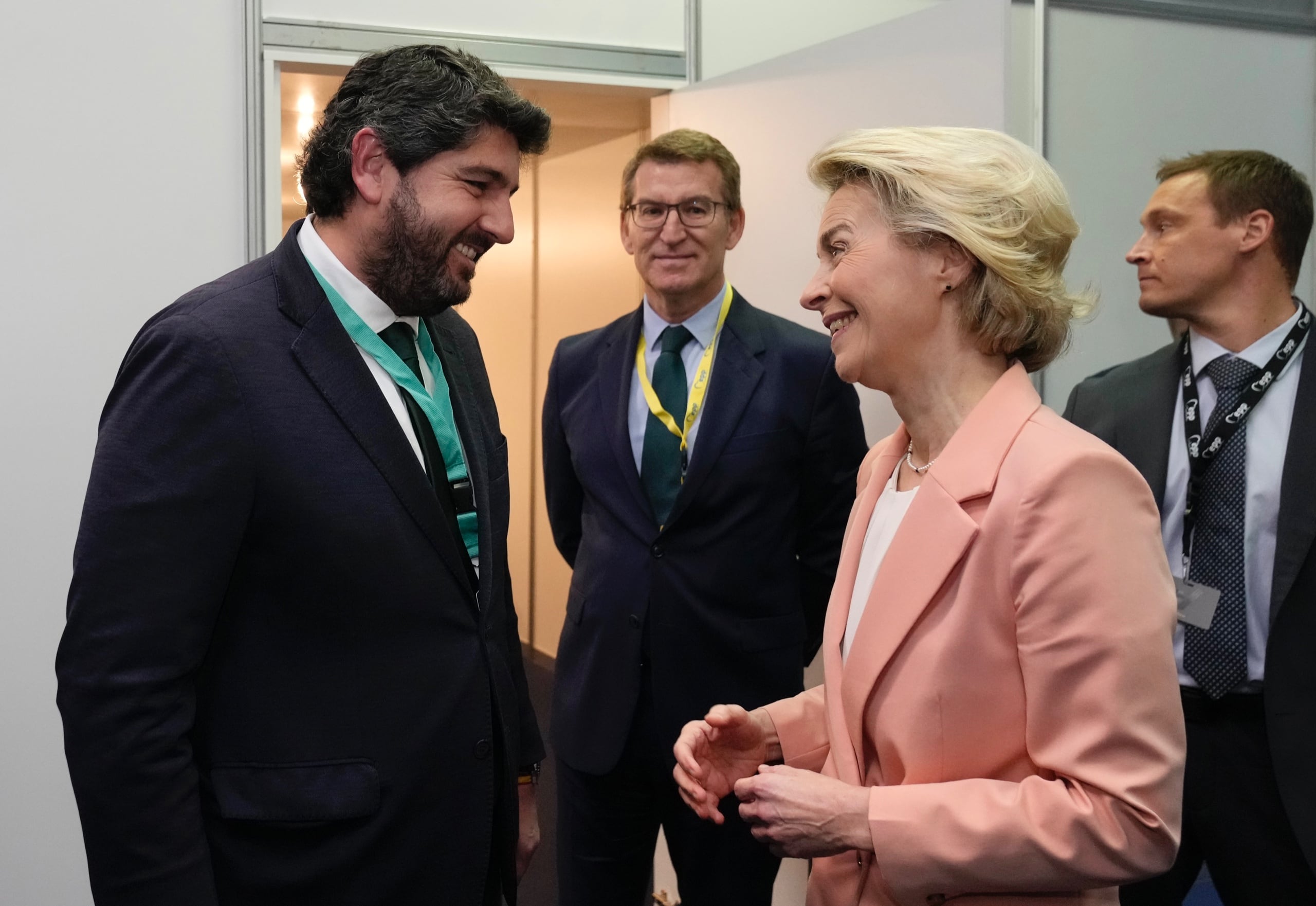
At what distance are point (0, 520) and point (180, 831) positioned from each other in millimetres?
2248

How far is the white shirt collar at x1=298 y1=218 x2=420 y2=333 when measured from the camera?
1.77m

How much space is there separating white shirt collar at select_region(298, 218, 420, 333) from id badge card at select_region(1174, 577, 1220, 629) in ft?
5.82

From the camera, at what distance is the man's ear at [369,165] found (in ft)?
5.93

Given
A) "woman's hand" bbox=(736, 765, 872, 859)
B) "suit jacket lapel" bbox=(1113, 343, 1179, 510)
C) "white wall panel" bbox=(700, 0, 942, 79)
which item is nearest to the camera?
"woman's hand" bbox=(736, 765, 872, 859)

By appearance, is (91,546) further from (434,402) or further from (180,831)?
(434,402)

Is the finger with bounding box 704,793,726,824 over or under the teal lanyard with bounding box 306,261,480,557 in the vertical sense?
under

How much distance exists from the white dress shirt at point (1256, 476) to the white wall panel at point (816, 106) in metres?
0.69

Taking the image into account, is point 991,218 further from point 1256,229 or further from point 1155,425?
point 1256,229

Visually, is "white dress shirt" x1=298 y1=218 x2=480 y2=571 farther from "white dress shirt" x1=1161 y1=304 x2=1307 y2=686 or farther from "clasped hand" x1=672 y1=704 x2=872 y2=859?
"white dress shirt" x1=1161 y1=304 x2=1307 y2=686

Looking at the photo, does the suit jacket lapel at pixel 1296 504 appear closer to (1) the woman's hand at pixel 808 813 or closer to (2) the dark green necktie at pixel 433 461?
(1) the woman's hand at pixel 808 813

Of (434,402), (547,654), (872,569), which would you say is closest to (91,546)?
(434,402)

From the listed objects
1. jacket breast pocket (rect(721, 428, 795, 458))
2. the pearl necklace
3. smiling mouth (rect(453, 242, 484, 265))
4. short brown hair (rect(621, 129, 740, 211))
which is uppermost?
short brown hair (rect(621, 129, 740, 211))

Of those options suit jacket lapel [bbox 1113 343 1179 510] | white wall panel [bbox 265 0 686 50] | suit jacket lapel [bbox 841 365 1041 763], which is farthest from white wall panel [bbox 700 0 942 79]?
suit jacket lapel [bbox 841 365 1041 763]

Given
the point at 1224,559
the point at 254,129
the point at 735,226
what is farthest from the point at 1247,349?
the point at 254,129
